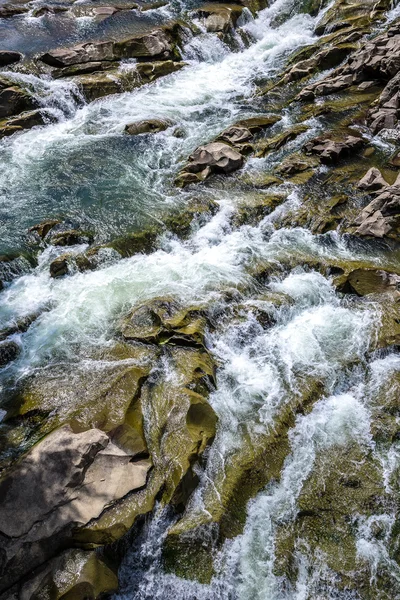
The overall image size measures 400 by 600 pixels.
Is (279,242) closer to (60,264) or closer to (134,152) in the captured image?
(60,264)

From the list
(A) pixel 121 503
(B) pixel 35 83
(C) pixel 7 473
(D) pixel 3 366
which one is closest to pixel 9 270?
(D) pixel 3 366

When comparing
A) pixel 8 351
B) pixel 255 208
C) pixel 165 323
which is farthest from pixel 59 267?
pixel 255 208

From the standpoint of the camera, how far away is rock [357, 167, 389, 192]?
40.9ft

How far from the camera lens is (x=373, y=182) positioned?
1254 cm

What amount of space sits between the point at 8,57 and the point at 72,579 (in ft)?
64.5

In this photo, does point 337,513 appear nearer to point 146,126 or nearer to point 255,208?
point 255,208

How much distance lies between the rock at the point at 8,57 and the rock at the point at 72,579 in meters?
19.2

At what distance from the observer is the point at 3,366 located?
830 cm

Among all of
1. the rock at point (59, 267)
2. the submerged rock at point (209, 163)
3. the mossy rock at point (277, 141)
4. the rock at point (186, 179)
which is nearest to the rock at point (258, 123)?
the mossy rock at point (277, 141)

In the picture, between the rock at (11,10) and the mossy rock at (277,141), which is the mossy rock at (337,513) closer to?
the mossy rock at (277,141)

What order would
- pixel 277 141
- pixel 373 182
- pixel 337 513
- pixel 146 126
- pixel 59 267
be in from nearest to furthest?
pixel 337 513 → pixel 59 267 → pixel 373 182 → pixel 277 141 → pixel 146 126

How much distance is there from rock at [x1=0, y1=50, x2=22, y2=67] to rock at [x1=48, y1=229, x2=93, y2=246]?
1162 cm

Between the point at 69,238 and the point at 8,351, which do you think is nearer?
the point at 8,351

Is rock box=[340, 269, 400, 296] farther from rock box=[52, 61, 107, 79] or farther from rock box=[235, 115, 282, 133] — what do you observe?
rock box=[52, 61, 107, 79]
